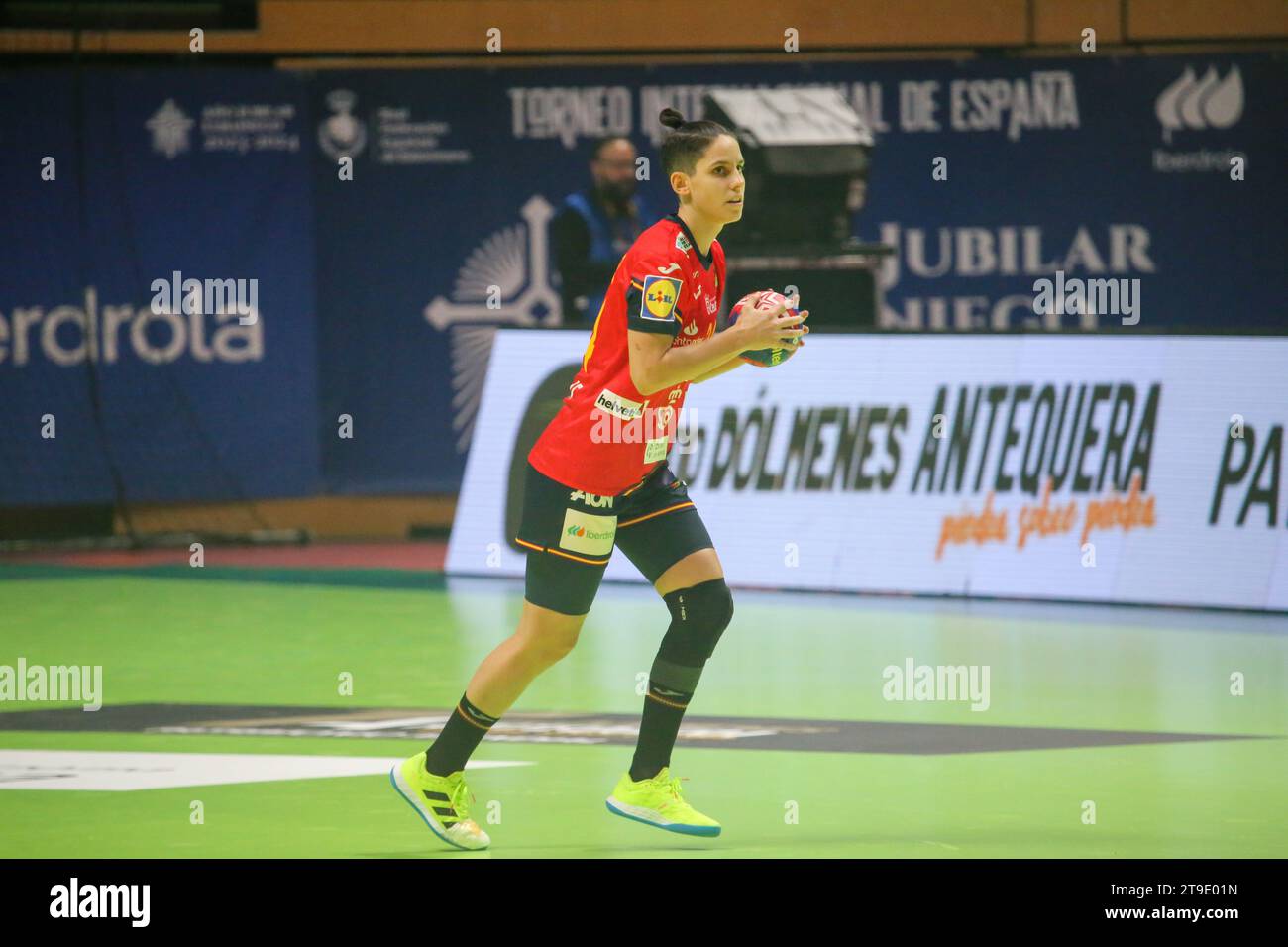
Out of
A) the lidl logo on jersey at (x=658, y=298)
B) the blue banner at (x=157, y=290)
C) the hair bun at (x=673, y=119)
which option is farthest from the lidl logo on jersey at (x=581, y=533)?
the blue banner at (x=157, y=290)

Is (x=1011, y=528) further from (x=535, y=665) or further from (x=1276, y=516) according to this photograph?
(x=535, y=665)

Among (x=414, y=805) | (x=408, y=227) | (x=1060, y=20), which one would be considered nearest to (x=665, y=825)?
(x=414, y=805)

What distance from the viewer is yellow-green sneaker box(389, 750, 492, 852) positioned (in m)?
6.89

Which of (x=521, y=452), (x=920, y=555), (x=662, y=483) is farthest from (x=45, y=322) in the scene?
(x=662, y=483)

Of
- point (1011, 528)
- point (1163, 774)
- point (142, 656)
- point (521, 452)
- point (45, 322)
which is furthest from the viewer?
point (45, 322)

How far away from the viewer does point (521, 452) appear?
15641 mm

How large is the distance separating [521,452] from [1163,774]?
800 centimetres

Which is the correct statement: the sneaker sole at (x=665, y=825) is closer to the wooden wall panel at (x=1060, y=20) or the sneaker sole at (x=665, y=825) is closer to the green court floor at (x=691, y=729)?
the green court floor at (x=691, y=729)

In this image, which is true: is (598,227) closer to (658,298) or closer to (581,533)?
(581,533)

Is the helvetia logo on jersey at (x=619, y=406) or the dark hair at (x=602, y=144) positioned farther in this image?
the dark hair at (x=602, y=144)

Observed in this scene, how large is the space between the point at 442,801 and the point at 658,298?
69.8 inches

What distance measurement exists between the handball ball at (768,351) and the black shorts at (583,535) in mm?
559

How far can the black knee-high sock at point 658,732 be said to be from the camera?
7152 millimetres

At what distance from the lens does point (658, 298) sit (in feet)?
22.1
